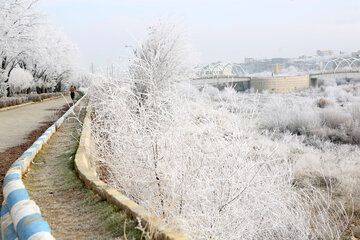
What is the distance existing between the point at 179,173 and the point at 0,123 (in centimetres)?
1009

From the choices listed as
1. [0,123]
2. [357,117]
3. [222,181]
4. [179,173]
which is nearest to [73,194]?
[179,173]

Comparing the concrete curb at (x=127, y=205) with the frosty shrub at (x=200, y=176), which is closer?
the concrete curb at (x=127, y=205)

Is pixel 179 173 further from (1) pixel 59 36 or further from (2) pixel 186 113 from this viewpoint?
(1) pixel 59 36

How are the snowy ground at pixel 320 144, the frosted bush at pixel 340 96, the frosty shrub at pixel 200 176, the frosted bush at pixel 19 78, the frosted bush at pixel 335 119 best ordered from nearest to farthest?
the frosty shrub at pixel 200 176 → the snowy ground at pixel 320 144 → the frosted bush at pixel 335 119 → the frosted bush at pixel 340 96 → the frosted bush at pixel 19 78

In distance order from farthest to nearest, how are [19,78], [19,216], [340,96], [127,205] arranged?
[340,96], [19,78], [127,205], [19,216]

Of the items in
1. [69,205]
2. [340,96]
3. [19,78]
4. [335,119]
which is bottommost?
[340,96]

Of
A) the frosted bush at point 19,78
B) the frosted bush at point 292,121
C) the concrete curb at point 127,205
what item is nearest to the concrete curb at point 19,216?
the concrete curb at point 127,205

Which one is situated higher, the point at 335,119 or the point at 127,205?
the point at 127,205

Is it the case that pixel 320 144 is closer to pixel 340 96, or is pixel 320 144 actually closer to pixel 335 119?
pixel 335 119

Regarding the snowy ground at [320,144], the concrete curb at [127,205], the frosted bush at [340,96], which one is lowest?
the frosted bush at [340,96]

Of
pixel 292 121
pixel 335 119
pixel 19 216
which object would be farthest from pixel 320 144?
pixel 19 216

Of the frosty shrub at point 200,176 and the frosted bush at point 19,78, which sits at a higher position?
the frosted bush at point 19,78

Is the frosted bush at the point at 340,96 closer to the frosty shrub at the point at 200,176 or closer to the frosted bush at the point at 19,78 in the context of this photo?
the frosty shrub at the point at 200,176

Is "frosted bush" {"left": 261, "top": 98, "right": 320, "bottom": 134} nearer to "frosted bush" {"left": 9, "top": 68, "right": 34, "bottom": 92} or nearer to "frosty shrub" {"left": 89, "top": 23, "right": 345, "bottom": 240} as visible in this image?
"frosty shrub" {"left": 89, "top": 23, "right": 345, "bottom": 240}
